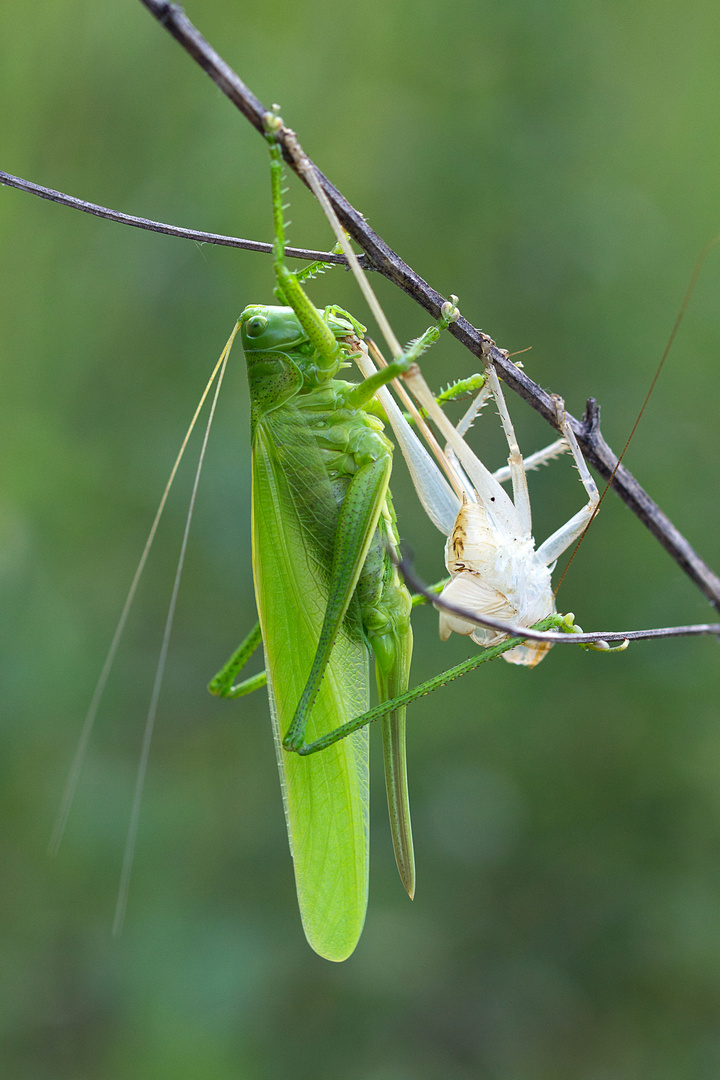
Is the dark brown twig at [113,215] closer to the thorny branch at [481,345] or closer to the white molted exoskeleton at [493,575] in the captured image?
the thorny branch at [481,345]

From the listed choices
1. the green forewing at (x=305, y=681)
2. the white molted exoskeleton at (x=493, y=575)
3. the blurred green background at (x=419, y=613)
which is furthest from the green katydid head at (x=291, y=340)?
the blurred green background at (x=419, y=613)

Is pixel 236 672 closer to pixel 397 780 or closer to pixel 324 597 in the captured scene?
pixel 324 597

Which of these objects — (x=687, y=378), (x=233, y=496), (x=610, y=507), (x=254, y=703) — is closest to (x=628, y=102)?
(x=687, y=378)

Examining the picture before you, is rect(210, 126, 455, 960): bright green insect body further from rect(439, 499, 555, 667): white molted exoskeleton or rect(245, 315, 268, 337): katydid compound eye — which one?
rect(439, 499, 555, 667): white molted exoskeleton

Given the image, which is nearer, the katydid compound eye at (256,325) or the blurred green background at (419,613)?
the katydid compound eye at (256,325)

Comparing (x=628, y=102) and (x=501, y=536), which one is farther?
(x=628, y=102)

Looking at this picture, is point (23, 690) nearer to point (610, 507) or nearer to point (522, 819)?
point (522, 819)

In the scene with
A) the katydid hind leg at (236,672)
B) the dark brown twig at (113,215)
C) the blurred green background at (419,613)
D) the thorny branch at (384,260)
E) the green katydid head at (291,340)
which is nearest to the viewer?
the thorny branch at (384,260)

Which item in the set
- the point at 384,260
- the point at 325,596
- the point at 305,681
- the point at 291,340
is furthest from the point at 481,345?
the point at 305,681
